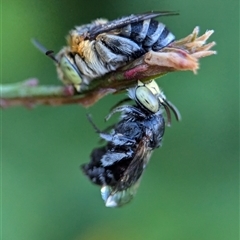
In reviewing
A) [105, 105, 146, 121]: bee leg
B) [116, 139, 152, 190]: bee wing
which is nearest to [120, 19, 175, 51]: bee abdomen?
[105, 105, 146, 121]: bee leg

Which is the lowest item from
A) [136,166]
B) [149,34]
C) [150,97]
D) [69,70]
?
[136,166]

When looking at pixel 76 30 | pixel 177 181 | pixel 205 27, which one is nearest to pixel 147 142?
pixel 76 30

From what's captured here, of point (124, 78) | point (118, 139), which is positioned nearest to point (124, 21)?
point (124, 78)

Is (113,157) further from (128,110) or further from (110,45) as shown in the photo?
(110,45)

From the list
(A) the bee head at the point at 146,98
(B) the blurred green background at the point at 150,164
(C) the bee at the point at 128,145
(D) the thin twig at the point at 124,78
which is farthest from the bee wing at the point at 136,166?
(B) the blurred green background at the point at 150,164

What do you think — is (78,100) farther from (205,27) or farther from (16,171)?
(205,27)

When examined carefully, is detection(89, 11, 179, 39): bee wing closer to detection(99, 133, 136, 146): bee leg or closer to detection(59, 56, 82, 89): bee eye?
detection(59, 56, 82, 89): bee eye

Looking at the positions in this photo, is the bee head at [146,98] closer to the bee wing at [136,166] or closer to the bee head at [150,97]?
the bee head at [150,97]
